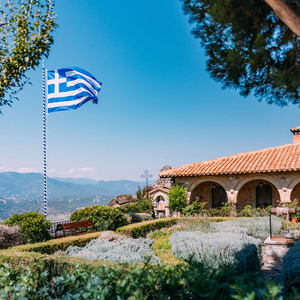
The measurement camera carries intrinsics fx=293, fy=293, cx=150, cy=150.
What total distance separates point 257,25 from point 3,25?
14.3ft

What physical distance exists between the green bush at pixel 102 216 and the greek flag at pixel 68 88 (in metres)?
4.02

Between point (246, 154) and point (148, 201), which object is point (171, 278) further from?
point (246, 154)

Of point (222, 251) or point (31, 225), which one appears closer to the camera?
point (222, 251)

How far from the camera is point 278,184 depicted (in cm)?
1524

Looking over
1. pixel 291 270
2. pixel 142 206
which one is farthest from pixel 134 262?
pixel 142 206

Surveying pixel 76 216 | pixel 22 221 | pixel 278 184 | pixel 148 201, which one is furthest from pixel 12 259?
pixel 278 184

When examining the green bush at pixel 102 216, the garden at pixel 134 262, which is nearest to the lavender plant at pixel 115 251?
the garden at pixel 134 262

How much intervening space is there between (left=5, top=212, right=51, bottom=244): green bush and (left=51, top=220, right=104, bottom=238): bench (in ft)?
2.81

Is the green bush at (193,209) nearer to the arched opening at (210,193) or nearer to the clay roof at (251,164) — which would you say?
the arched opening at (210,193)

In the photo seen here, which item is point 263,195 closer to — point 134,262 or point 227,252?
point 227,252

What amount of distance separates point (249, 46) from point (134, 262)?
12.6ft

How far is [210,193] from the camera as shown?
18312 millimetres

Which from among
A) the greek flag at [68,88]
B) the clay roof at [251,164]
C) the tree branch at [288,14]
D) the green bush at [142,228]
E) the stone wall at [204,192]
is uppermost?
the greek flag at [68,88]

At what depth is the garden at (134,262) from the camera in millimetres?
2553
